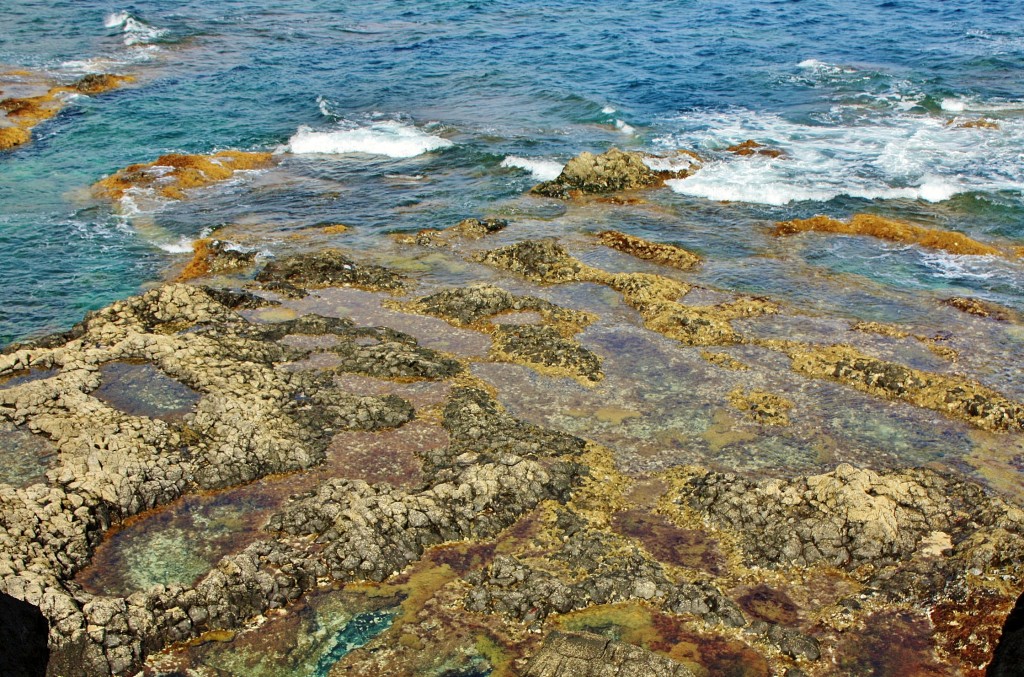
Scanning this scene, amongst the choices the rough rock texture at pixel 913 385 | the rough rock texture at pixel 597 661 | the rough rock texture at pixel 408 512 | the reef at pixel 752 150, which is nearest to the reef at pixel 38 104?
the rough rock texture at pixel 408 512

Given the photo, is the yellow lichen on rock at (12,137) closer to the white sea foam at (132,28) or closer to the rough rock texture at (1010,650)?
the white sea foam at (132,28)

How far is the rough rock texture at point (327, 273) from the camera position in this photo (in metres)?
23.0

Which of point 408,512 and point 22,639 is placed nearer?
point 22,639

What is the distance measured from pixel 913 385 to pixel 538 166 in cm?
1890

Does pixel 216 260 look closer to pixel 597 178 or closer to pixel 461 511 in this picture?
pixel 597 178

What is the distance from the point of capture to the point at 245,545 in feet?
43.8

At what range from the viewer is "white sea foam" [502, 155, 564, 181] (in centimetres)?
3231

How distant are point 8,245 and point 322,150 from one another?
13646mm

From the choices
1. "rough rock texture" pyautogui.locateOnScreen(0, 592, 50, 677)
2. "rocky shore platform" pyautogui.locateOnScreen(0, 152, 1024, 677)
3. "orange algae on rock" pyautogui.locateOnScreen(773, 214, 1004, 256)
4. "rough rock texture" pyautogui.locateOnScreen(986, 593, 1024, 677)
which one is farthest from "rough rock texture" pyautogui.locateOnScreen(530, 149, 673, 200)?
"rough rock texture" pyautogui.locateOnScreen(0, 592, 50, 677)

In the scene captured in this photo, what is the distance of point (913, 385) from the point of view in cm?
1761

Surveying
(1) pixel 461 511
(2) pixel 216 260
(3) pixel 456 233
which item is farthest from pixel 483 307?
(2) pixel 216 260

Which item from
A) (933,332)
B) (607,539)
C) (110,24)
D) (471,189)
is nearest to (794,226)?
(933,332)

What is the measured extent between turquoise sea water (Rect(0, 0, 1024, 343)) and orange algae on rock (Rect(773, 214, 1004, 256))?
74cm

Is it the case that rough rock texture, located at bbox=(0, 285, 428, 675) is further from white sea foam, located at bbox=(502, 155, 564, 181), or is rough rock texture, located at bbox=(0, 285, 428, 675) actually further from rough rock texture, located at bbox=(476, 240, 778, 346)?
white sea foam, located at bbox=(502, 155, 564, 181)
